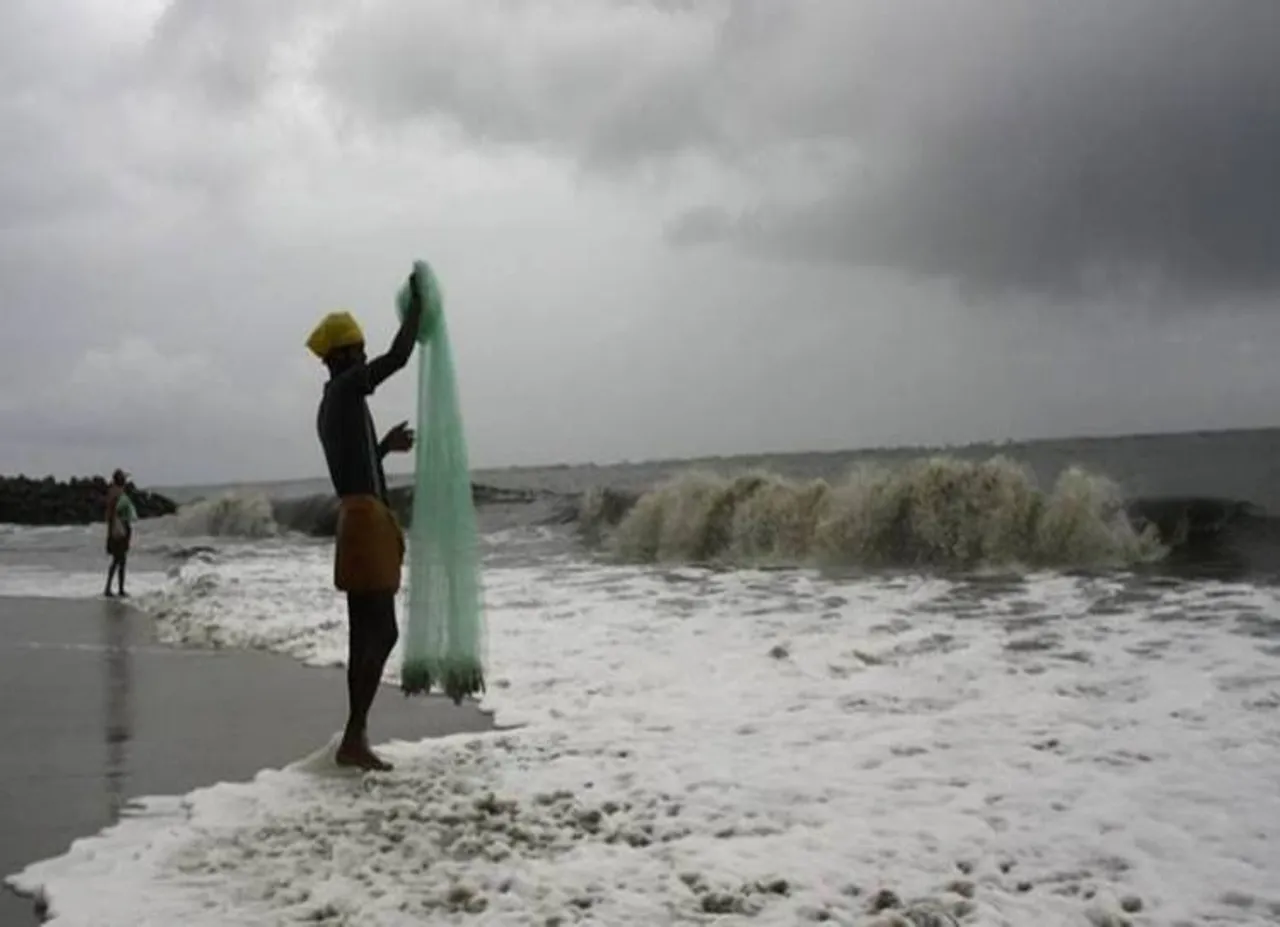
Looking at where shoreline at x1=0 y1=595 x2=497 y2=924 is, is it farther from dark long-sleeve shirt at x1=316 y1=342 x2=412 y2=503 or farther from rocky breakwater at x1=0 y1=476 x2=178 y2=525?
rocky breakwater at x1=0 y1=476 x2=178 y2=525

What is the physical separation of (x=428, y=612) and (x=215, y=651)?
5.58 metres

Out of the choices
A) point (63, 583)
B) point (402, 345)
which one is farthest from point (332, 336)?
point (63, 583)

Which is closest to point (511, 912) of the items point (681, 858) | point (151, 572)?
point (681, 858)

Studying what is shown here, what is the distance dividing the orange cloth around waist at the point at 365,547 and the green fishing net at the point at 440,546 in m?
0.27

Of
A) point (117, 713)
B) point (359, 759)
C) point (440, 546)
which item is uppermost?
point (440, 546)

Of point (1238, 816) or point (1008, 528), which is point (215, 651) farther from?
point (1008, 528)

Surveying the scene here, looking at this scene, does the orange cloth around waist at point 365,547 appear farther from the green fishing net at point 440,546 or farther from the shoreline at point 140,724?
the shoreline at point 140,724

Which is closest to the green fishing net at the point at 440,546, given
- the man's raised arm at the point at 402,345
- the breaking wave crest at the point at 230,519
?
the man's raised arm at the point at 402,345

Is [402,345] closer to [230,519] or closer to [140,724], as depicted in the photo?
[140,724]

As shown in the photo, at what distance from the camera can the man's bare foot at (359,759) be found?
5820 millimetres

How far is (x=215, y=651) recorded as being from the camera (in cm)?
1088

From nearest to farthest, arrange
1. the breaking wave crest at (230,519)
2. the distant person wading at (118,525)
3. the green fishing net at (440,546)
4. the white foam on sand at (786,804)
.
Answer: the white foam on sand at (786,804) → the green fishing net at (440,546) → the distant person wading at (118,525) → the breaking wave crest at (230,519)

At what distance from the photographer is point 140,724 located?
23.7ft

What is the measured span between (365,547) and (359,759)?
1044 mm
